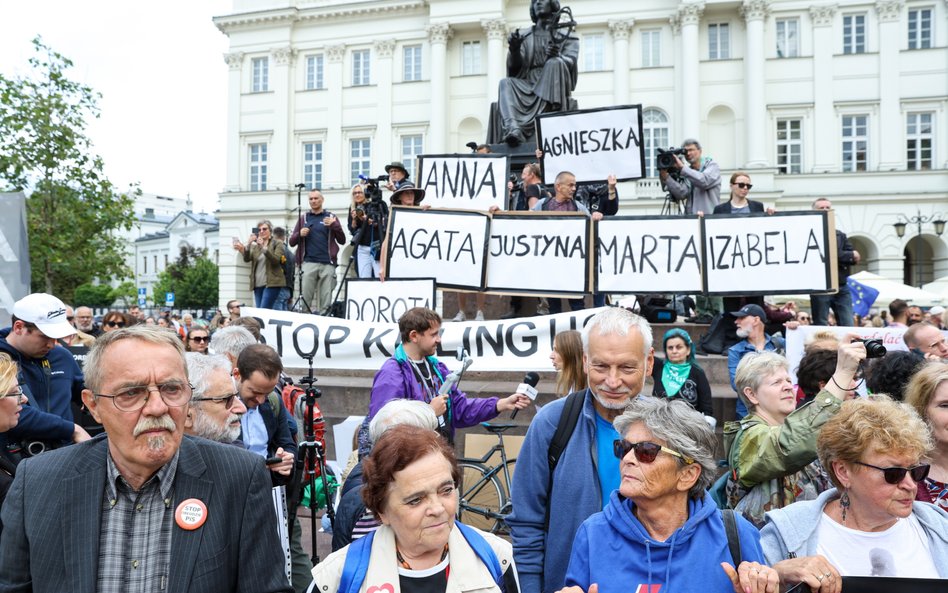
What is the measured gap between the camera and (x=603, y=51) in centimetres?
4041

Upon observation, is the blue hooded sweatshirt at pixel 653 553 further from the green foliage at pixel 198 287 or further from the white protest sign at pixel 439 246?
the green foliage at pixel 198 287

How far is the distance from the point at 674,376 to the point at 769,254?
2731mm

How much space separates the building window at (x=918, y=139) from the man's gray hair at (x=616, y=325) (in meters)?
39.6

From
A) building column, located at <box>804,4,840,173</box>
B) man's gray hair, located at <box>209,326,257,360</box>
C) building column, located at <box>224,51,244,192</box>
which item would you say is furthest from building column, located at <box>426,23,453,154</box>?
man's gray hair, located at <box>209,326,257,360</box>

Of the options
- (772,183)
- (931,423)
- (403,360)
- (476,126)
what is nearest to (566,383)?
(403,360)

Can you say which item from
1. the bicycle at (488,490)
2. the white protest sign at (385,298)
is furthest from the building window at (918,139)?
the bicycle at (488,490)

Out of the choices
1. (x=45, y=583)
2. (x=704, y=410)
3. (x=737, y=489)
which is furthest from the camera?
(x=704, y=410)

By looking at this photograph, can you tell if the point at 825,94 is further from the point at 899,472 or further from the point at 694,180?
the point at 899,472

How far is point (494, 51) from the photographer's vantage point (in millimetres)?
40438

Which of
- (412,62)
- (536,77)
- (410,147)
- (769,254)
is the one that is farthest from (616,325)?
(412,62)

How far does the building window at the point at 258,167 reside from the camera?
4428 centimetres

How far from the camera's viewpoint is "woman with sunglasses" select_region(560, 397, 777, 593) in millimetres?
2160

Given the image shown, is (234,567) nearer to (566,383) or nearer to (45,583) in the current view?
(45,583)

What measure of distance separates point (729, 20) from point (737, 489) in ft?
132
